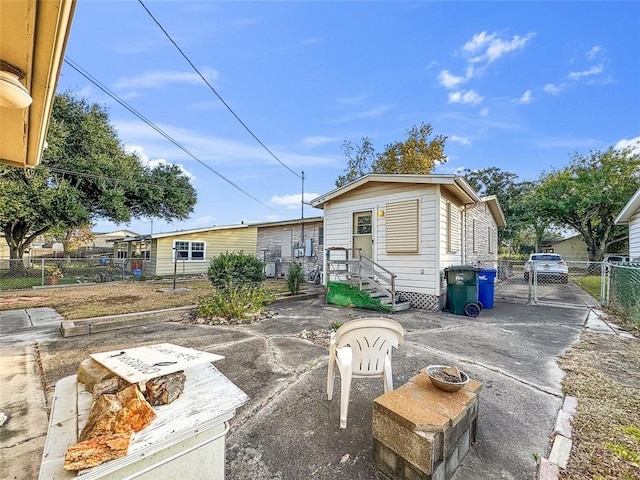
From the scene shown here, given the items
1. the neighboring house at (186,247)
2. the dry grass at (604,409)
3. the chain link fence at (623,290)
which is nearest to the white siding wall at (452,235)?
the dry grass at (604,409)

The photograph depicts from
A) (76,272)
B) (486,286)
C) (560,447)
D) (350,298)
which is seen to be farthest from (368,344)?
(76,272)

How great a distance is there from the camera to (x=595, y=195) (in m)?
17.0

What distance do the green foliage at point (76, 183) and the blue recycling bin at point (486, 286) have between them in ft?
61.2

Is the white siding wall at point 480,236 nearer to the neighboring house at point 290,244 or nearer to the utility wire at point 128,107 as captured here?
the neighboring house at point 290,244

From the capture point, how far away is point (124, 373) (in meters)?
1.33

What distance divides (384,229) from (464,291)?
2.68 metres

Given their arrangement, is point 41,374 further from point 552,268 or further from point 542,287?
point 552,268

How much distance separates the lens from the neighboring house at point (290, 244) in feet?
48.6

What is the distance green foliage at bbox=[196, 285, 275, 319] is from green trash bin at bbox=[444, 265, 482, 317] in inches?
193

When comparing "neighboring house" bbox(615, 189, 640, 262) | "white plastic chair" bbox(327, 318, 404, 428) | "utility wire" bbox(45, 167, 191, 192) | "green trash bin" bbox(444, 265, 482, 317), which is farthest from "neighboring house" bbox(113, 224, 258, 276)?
"neighboring house" bbox(615, 189, 640, 262)

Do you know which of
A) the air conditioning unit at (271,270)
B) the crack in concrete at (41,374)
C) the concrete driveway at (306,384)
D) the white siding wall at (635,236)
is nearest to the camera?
the concrete driveway at (306,384)

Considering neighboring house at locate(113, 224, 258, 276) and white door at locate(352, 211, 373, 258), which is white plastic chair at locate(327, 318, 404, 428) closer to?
white door at locate(352, 211, 373, 258)

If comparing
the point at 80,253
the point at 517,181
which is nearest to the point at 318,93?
the point at 517,181

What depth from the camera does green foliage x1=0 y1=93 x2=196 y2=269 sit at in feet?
42.8
